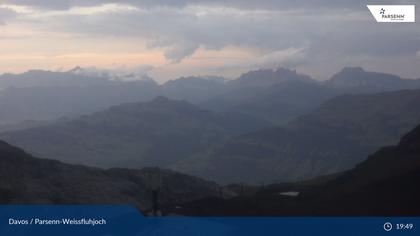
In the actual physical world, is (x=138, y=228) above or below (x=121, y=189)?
below

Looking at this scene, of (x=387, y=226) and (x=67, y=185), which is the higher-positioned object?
(x=67, y=185)

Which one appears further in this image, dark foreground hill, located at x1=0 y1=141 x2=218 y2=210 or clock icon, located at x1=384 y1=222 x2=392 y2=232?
dark foreground hill, located at x1=0 y1=141 x2=218 y2=210

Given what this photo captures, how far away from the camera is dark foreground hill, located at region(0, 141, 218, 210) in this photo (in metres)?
95.5

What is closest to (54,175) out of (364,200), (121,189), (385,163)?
(121,189)

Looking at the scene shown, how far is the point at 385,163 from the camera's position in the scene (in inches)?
3839

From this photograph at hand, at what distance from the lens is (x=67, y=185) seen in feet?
354

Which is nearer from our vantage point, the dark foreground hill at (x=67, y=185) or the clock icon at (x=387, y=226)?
the clock icon at (x=387, y=226)

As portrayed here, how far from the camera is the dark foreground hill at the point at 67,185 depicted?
313ft

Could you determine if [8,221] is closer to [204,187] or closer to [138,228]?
[138,228]

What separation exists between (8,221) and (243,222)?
9922mm

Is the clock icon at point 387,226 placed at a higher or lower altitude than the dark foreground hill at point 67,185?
lower

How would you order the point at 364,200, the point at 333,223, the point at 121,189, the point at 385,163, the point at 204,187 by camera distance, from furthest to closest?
the point at 204,187 → the point at 121,189 → the point at 385,163 → the point at 364,200 → the point at 333,223

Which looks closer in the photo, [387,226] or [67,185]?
[387,226]

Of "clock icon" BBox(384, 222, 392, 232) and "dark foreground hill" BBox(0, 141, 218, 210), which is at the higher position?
"dark foreground hill" BBox(0, 141, 218, 210)
